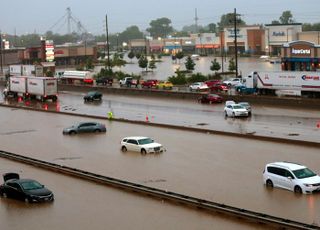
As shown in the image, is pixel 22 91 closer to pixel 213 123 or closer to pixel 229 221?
pixel 213 123

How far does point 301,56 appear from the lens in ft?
158

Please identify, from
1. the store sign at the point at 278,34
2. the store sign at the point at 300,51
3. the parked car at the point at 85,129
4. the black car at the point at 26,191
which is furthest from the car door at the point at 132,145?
the store sign at the point at 278,34

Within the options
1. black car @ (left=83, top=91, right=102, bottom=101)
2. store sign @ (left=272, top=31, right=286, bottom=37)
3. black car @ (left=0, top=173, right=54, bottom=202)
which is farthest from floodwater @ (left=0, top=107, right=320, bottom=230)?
store sign @ (left=272, top=31, right=286, bottom=37)

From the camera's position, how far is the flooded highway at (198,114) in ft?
92.7

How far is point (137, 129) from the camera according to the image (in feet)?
101

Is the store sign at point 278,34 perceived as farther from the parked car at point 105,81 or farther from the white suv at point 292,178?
the white suv at point 292,178

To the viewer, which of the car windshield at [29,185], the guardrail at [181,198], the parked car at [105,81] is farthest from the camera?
the parked car at [105,81]

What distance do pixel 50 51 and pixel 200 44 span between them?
4094cm

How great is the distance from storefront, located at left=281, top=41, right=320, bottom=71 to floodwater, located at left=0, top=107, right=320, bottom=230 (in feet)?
64.1

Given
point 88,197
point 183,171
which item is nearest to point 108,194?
point 88,197

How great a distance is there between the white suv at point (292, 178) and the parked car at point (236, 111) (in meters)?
15.1

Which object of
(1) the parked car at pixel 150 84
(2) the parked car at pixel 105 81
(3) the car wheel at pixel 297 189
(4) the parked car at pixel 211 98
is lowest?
(3) the car wheel at pixel 297 189

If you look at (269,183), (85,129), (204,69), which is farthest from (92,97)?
(204,69)

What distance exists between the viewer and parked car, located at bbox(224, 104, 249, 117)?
107ft
